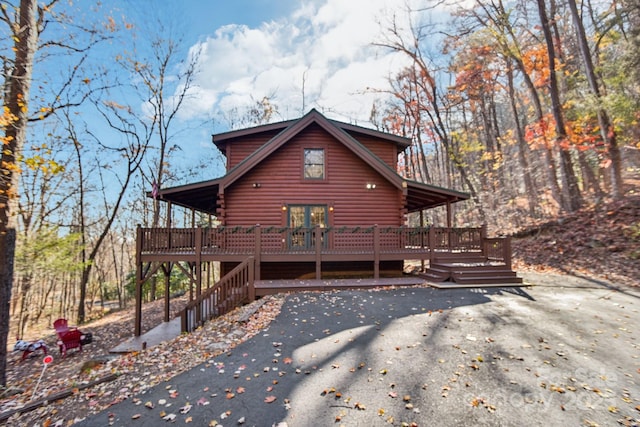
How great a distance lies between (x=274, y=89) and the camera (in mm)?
26375

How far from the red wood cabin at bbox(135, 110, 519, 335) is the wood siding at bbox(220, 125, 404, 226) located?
0.05 m

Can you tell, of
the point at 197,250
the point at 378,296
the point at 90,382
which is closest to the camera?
the point at 90,382

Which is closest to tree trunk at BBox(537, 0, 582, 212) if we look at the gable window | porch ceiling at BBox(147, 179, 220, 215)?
the gable window

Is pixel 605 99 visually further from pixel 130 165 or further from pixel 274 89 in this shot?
pixel 130 165

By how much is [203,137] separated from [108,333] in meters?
17.8

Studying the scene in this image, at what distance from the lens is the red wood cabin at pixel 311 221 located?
10.9m

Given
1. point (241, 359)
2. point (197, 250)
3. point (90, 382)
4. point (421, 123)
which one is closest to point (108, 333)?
point (197, 250)

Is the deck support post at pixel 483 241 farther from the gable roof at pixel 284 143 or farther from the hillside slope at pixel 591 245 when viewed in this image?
the hillside slope at pixel 591 245

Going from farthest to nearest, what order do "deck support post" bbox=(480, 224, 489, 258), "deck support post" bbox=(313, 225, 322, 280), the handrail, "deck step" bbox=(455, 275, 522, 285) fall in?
"deck support post" bbox=(480, 224, 489, 258) → "deck support post" bbox=(313, 225, 322, 280) → "deck step" bbox=(455, 275, 522, 285) → the handrail

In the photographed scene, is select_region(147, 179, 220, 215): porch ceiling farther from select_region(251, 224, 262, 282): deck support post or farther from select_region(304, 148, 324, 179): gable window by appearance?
select_region(304, 148, 324, 179): gable window

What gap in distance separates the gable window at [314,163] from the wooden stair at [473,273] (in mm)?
6503

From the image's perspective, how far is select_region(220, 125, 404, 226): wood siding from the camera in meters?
13.1

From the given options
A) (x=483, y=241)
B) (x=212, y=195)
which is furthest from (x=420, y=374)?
(x=212, y=195)

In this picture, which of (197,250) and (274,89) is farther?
(274,89)
